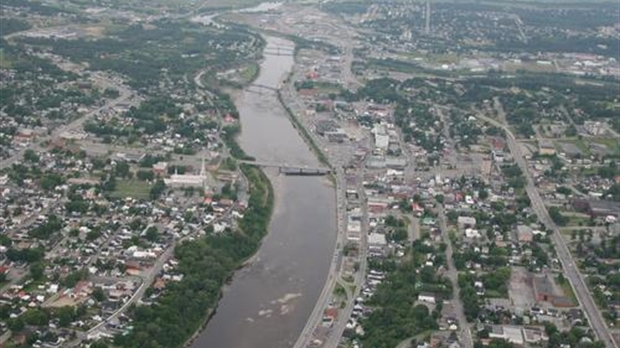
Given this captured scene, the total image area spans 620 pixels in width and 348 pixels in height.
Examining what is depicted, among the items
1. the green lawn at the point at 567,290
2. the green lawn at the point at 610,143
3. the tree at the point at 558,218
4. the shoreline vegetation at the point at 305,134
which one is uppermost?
the green lawn at the point at 567,290

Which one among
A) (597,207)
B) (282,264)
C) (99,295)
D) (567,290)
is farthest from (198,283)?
(597,207)

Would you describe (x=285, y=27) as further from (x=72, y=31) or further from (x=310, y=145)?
(x=310, y=145)

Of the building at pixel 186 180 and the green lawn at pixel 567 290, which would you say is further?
the building at pixel 186 180

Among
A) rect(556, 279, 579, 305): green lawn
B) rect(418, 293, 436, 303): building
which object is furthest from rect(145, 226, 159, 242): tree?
rect(556, 279, 579, 305): green lawn

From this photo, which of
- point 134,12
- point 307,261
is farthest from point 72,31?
point 307,261

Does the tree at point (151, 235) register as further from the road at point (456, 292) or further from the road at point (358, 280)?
the road at point (456, 292)

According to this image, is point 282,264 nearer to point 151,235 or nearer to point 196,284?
point 196,284

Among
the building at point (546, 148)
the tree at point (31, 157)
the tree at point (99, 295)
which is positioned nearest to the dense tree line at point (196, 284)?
the tree at point (99, 295)
